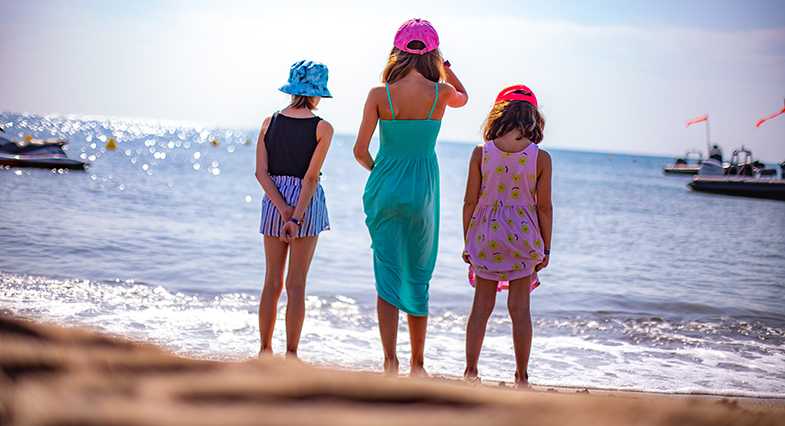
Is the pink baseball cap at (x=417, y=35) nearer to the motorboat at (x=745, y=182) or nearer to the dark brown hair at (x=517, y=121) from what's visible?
the dark brown hair at (x=517, y=121)

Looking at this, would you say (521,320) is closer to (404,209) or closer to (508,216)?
(508,216)

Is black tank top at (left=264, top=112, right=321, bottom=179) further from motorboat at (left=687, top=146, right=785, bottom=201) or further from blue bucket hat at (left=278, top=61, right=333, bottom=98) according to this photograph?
motorboat at (left=687, top=146, right=785, bottom=201)

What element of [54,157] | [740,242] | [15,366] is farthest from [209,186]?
[15,366]

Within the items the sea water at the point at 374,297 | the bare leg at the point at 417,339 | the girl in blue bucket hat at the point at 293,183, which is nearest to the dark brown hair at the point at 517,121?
the girl in blue bucket hat at the point at 293,183

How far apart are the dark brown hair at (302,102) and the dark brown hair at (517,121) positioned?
1.23 m

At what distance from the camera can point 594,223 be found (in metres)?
18.4

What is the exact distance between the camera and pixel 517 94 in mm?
3797

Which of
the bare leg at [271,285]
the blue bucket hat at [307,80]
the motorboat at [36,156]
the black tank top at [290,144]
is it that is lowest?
the bare leg at [271,285]

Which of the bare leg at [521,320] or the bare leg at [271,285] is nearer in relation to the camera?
the bare leg at [521,320]

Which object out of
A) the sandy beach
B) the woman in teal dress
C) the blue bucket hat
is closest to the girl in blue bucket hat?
the blue bucket hat

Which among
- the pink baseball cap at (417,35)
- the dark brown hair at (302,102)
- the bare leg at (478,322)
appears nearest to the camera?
the pink baseball cap at (417,35)

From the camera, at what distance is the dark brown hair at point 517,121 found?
12.2 feet

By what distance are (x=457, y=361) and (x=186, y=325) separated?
256 cm

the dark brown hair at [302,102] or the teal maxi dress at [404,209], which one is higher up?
the dark brown hair at [302,102]
